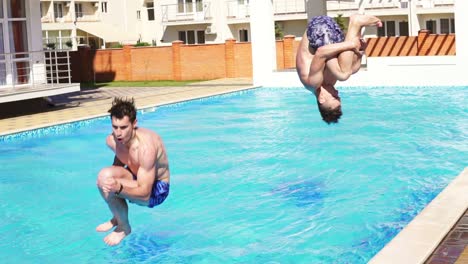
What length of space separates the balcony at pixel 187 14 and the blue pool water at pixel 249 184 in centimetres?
3446

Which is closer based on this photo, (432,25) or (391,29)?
(432,25)

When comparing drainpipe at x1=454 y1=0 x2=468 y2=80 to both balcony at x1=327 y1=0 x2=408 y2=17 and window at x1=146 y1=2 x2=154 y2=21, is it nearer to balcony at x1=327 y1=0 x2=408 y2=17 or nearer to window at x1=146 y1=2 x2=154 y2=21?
balcony at x1=327 y1=0 x2=408 y2=17

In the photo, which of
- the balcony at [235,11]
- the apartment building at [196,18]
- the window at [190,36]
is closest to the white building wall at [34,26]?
the apartment building at [196,18]

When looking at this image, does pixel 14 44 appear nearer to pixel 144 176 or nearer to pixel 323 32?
pixel 323 32

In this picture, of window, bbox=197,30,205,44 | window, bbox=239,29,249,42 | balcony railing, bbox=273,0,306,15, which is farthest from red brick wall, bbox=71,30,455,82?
window, bbox=239,29,249,42

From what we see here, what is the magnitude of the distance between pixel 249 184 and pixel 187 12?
1817 inches

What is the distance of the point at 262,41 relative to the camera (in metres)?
32.1

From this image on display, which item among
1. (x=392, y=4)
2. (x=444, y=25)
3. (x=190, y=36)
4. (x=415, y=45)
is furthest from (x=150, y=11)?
(x=415, y=45)

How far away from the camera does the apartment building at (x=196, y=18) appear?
50438 mm

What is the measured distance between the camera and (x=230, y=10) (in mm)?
57875

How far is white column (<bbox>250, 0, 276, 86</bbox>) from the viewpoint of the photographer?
3150 cm

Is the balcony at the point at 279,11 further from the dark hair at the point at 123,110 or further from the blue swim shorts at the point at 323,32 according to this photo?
the dark hair at the point at 123,110

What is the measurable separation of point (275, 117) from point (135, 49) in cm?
1732

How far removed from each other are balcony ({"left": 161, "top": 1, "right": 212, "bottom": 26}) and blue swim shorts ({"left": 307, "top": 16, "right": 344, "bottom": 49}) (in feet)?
165
